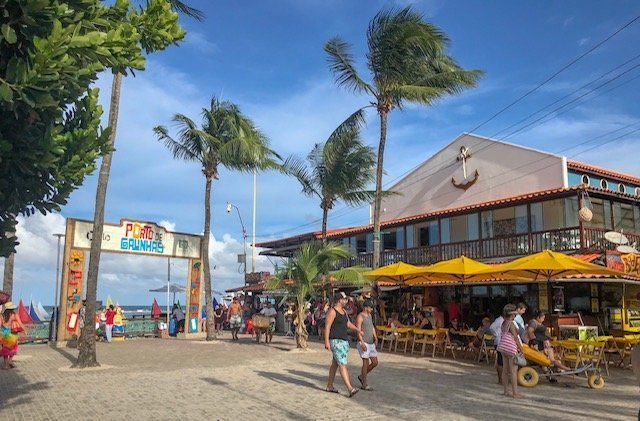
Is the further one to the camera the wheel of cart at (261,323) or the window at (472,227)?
the window at (472,227)

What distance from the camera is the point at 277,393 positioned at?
30.3 ft

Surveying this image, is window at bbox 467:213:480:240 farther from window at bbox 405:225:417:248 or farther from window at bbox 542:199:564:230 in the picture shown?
window at bbox 405:225:417:248

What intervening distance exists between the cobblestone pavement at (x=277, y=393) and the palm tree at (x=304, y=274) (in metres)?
2.65

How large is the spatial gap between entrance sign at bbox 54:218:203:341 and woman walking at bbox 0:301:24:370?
6.23 m

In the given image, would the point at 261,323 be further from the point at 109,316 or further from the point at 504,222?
the point at 504,222

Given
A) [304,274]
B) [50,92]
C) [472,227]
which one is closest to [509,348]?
[50,92]

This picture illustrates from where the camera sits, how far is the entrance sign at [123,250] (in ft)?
62.8

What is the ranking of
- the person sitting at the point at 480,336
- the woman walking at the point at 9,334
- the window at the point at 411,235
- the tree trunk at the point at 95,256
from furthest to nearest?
the window at the point at 411,235 < the person sitting at the point at 480,336 < the tree trunk at the point at 95,256 < the woman walking at the point at 9,334

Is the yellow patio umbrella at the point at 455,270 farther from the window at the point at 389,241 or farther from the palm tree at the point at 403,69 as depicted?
the window at the point at 389,241

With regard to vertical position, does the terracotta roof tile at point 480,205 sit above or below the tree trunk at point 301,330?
above

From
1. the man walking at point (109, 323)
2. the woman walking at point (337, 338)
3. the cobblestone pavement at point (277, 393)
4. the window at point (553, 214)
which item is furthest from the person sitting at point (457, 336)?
the man walking at point (109, 323)

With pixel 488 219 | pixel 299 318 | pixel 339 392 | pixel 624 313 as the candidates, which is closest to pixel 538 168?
pixel 488 219

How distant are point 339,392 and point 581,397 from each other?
3919 millimetres

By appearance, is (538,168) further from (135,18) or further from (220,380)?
(135,18)
